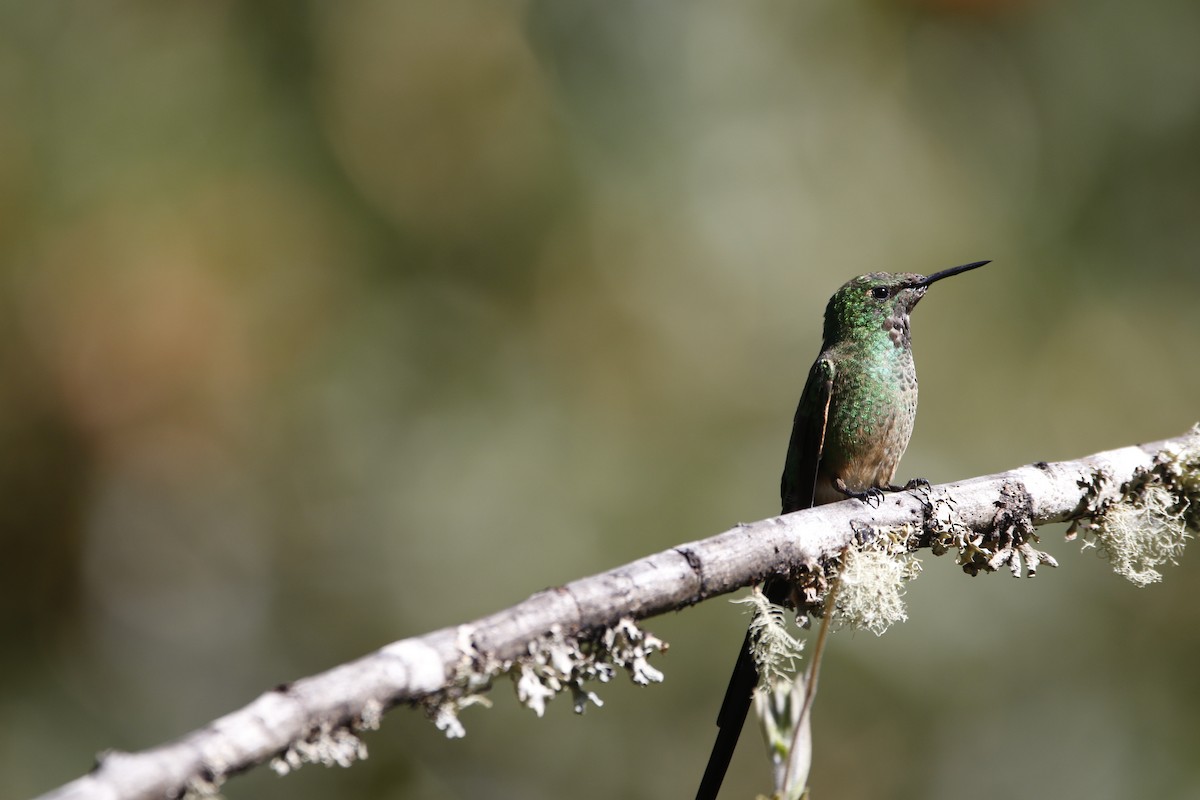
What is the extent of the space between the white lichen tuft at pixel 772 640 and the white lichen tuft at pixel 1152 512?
0.97 meters

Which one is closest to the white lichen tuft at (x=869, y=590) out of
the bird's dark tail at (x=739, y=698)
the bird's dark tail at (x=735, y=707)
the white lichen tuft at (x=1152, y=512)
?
the bird's dark tail at (x=739, y=698)

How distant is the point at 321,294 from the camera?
21.2 feet

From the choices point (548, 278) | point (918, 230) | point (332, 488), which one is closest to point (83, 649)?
point (332, 488)

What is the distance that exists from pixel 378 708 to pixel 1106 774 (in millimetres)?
5398

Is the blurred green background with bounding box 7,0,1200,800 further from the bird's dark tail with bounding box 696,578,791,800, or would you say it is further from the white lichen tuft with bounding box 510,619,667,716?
the white lichen tuft with bounding box 510,619,667,716

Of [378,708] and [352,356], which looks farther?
[352,356]

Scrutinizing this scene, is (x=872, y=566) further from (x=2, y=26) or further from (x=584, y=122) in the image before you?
(x=2, y=26)

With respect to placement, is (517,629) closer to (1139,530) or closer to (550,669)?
(550,669)

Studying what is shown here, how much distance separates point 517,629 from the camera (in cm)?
171

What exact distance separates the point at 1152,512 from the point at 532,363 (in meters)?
3.99

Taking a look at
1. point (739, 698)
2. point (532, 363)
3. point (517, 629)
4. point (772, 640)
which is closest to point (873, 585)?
point (772, 640)

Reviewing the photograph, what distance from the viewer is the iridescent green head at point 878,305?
3.93 m

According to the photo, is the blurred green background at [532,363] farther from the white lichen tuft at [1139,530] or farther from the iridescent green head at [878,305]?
the white lichen tuft at [1139,530]

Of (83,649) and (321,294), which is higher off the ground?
(321,294)
